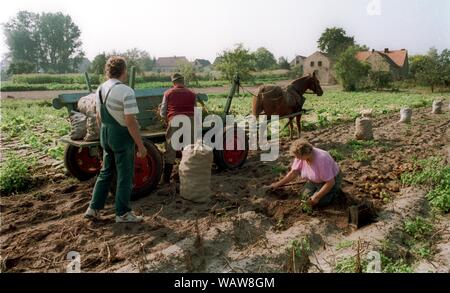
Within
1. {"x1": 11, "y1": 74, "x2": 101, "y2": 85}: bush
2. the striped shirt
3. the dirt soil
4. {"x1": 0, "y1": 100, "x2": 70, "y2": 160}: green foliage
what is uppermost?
{"x1": 11, "y1": 74, "x2": 101, "y2": 85}: bush

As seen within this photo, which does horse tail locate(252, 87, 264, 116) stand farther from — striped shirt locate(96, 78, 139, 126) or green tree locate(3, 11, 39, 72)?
green tree locate(3, 11, 39, 72)

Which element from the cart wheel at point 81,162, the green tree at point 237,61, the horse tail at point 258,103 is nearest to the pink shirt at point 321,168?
the cart wheel at point 81,162

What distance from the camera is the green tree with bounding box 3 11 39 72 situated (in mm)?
58406

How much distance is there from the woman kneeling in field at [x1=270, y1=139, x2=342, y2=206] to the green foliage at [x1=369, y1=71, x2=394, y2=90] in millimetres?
38686

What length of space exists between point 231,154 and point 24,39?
64398mm

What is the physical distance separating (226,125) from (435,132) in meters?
7.66

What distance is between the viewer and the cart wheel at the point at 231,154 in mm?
6973

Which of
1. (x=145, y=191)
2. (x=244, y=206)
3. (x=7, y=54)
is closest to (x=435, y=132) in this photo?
(x=244, y=206)

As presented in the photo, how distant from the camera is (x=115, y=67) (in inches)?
178

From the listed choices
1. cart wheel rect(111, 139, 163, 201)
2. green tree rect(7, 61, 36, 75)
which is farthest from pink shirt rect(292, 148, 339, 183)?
green tree rect(7, 61, 36, 75)

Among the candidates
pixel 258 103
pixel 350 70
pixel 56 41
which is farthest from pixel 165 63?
pixel 258 103

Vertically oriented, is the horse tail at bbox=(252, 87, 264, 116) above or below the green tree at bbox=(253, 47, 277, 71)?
below

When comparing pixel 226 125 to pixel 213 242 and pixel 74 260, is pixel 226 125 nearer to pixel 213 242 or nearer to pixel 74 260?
pixel 213 242

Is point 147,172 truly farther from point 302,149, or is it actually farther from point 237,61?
point 237,61
